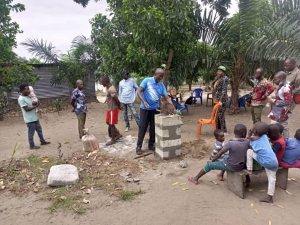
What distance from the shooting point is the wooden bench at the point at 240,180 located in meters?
3.34

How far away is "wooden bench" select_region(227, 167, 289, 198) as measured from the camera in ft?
11.0

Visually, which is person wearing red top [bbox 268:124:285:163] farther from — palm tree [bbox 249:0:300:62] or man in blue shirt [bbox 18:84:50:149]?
man in blue shirt [bbox 18:84:50:149]

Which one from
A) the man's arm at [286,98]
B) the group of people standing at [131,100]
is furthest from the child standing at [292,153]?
the group of people standing at [131,100]

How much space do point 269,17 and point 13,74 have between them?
28.1 ft

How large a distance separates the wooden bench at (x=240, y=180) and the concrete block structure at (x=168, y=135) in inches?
56.0

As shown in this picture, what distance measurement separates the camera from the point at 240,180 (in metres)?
3.35

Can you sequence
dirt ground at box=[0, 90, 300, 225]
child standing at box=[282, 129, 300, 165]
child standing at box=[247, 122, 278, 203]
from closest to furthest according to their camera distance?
1. dirt ground at box=[0, 90, 300, 225]
2. child standing at box=[247, 122, 278, 203]
3. child standing at box=[282, 129, 300, 165]

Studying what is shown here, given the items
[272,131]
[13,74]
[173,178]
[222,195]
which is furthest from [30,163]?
[13,74]

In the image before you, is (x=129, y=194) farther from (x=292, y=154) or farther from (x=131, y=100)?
(x=131, y=100)

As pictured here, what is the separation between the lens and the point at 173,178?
405 centimetres

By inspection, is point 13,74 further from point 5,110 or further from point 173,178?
point 173,178

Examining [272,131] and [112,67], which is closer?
[272,131]

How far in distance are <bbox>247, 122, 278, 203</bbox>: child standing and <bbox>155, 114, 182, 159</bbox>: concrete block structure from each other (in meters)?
1.68

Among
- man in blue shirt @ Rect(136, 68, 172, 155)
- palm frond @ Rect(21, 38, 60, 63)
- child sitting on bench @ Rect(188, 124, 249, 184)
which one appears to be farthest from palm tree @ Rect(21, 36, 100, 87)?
child sitting on bench @ Rect(188, 124, 249, 184)
